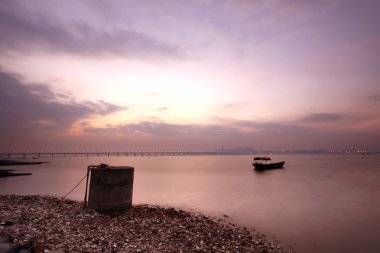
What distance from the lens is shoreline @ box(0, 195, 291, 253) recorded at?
1072 centimetres

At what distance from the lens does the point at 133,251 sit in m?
10.7

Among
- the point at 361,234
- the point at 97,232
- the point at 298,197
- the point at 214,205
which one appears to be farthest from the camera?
the point at 298,197

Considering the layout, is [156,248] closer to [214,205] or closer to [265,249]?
[265,249]

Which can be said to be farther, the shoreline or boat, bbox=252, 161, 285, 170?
boat, bbox=252, 161, 285, 170

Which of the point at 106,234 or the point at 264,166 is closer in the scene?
the point at 106,234

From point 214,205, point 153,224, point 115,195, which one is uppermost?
point 115,195

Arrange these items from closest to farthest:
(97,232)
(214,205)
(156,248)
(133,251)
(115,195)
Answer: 1. (133,251)
2. (156,248)
3. (97,232)
4. (115,195)
5. (214,205)

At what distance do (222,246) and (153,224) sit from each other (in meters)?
4.52

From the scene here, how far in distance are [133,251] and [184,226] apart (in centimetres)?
596

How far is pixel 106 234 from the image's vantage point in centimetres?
1238

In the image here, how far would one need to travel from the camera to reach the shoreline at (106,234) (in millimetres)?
10719

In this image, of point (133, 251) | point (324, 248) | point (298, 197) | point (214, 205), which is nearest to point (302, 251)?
point (324, 248)

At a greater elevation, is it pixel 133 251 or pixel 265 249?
pixel 133 251

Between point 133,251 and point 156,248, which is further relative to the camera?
point 156,248
